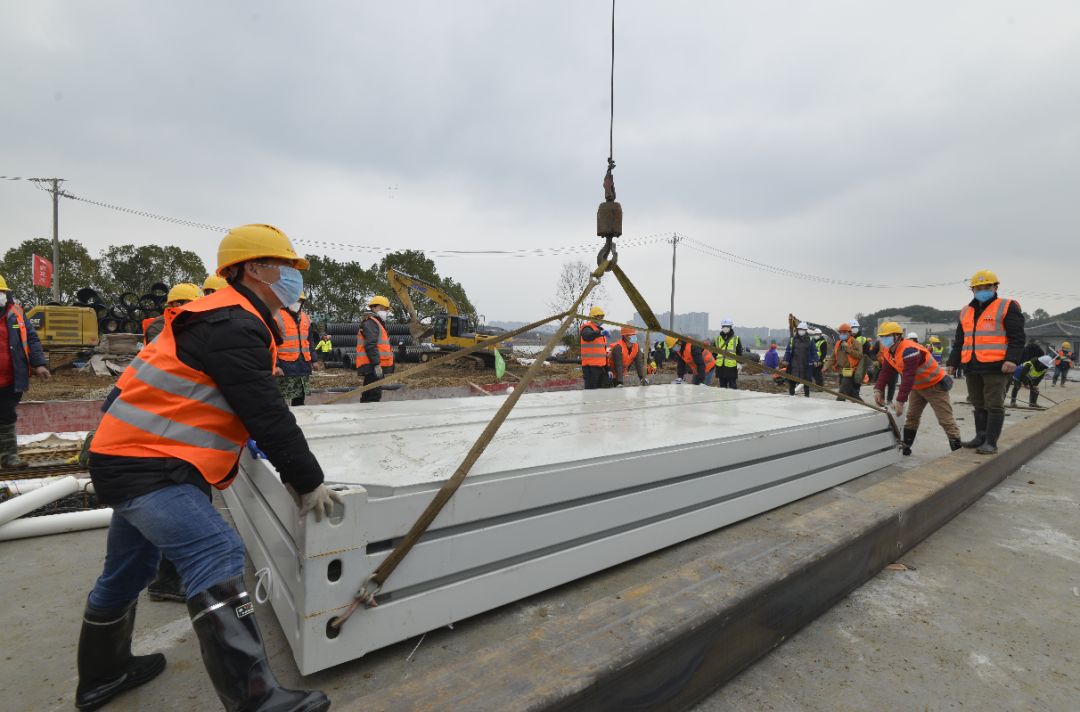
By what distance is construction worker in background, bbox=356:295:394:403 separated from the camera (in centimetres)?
577

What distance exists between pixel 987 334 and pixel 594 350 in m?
4.20

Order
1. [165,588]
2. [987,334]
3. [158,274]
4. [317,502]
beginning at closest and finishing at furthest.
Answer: [317,502]
[165,588]
[987,334]
[158,274]

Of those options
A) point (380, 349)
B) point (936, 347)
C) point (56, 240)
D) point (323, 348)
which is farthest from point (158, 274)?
point (936, 347)

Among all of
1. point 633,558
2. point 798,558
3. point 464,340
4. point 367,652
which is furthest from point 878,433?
point 464,340

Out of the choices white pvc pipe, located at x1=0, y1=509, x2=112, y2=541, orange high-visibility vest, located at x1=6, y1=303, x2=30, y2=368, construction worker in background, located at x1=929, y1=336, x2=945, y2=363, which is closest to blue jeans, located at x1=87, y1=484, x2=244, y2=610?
white pvc pipe, located at x1=0, y1=509, x2=112, y2=541

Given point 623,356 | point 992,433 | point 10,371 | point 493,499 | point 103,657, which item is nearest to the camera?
point 103,657

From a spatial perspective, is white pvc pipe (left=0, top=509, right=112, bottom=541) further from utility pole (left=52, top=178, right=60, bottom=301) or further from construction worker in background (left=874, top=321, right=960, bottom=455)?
utility pole (left=52, top=178, right=60, bottom=301)

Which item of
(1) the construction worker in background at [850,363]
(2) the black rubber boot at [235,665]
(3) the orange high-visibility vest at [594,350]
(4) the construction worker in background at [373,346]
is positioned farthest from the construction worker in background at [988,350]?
(4) the construction worker in background at [373,346]

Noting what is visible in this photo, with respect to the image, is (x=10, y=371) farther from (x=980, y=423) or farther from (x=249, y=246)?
(x=980, y=423)

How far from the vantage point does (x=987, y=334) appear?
165 inches

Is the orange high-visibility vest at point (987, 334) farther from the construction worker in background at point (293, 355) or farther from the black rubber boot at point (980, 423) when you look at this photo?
the construction worker in background at point (293, 355)

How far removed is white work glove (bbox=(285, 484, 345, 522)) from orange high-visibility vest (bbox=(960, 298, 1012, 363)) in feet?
16.9

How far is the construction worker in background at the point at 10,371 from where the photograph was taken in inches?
151

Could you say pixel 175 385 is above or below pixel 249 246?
below
